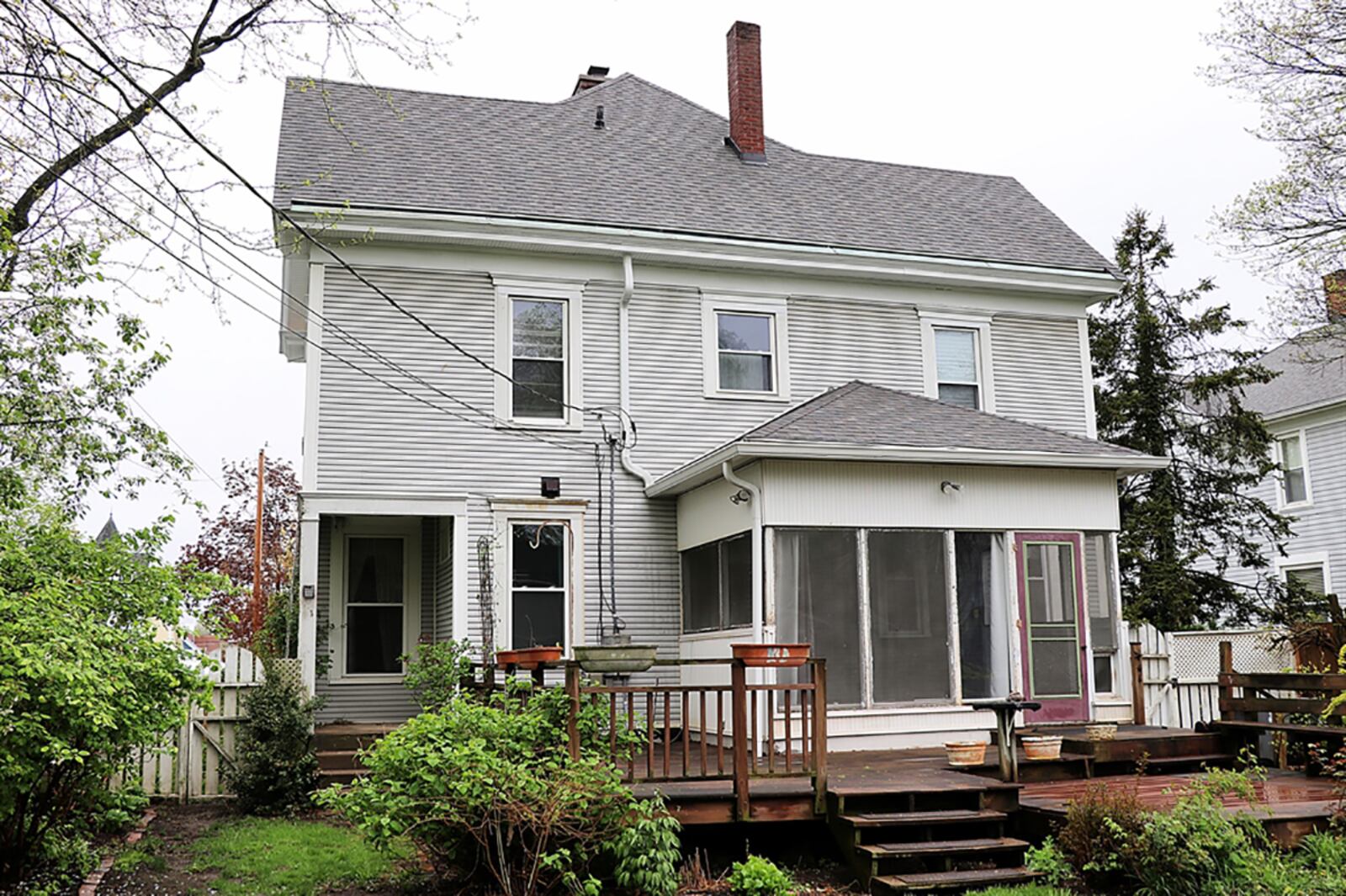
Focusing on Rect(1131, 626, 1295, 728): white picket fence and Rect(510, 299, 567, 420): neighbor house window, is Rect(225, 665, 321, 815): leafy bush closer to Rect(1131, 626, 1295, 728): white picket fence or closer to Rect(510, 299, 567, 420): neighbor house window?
Rect(510, 299, 567, 420): neighbor house window

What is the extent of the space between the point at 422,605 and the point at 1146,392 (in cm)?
1339

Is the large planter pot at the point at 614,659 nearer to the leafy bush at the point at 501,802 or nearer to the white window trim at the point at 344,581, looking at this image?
the leafy bush at the point at 501,802

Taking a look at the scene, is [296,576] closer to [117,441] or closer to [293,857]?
[117,441]

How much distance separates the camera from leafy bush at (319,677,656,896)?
7.29m

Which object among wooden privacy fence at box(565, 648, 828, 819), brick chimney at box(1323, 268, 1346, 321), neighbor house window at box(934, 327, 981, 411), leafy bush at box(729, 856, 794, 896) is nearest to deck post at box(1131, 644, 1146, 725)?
neighbor house window at box(934, 327, 981, 411)

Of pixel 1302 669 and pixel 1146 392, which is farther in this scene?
pixel 1146 392

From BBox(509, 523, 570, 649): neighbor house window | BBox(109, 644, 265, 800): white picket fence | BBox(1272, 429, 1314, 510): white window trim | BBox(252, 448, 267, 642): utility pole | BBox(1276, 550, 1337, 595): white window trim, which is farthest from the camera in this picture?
BBox(1272, 429, 1314, 510): white window trim

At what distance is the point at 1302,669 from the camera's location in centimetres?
1325

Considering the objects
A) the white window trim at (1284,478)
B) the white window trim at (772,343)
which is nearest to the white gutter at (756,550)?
the white window trim at (772,343)

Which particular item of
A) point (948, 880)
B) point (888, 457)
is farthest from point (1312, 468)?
point (948, 880)

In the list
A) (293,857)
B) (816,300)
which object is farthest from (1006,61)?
(293,857)

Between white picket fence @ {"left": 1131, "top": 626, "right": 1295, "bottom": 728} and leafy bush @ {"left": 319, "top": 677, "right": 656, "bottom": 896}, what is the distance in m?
8.67

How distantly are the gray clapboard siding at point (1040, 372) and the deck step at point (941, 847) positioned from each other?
799cm

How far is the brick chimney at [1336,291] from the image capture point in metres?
13.6
